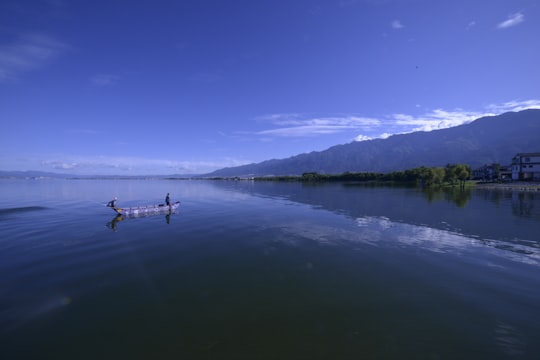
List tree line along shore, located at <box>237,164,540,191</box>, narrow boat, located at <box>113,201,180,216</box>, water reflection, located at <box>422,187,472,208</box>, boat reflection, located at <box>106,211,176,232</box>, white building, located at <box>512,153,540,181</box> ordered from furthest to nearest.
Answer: white building, located at <box>512,153,540,181</box>
tree line along shore, located at <box>237,164,540,191</box>
water reflection, located at <box>422,187,472,208</box>
narrow boat, located at <box>113,201,180,216</box>
boat reflection, located at <box>106,211,176,232</box>

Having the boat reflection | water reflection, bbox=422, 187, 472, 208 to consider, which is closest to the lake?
the boat reflection

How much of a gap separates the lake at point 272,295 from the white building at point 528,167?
120 metres

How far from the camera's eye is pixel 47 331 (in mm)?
9281

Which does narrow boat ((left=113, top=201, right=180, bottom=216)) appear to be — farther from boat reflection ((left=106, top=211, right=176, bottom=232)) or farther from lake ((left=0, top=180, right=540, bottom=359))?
lake ((left=0, top=180, right=540, bottom=359))

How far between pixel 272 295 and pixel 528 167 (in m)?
146

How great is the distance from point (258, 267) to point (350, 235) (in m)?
11.2

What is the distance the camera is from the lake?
27.8 feet

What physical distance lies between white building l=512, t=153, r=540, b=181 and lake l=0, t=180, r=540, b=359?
119986 mm

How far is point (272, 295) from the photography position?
11898 millimetres

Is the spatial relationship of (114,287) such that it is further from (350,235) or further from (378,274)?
(350,235)

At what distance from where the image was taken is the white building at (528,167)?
104938mm

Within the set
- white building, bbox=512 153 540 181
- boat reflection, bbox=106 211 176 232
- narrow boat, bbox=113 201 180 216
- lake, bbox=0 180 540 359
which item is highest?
white building, bbox=512 153 540 181

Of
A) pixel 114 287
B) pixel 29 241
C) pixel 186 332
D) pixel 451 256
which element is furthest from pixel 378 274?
pixel 29 241

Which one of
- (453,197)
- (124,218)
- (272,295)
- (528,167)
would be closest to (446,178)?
(528,167)
